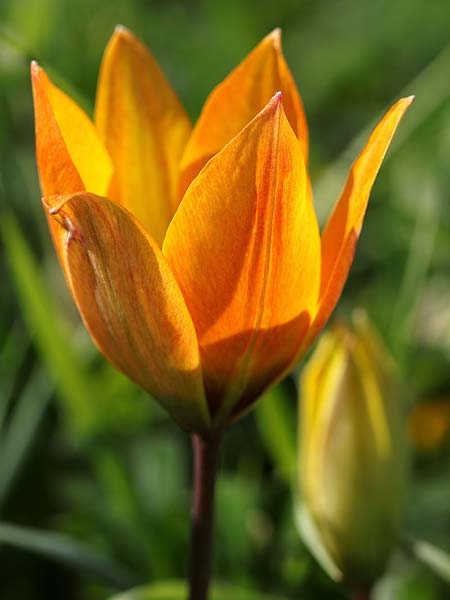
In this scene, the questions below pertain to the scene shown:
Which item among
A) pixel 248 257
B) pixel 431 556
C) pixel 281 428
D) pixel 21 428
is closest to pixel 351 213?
pixel 248 257

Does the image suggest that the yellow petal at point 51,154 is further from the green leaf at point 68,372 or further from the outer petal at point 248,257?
the green leaf at point 68,372

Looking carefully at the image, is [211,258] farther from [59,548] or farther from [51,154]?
[59,548]

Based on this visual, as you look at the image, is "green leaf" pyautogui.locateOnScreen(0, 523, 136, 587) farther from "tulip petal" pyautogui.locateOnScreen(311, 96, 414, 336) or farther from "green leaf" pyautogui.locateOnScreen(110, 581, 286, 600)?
"tulip petal" pyautogui.locateOnScreen(311, 96, 414, 336)

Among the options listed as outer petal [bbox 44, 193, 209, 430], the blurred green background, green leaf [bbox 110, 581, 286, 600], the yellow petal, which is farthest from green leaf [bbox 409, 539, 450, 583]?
the yellow petal

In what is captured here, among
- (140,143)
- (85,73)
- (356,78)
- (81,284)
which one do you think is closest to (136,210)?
(140,143)

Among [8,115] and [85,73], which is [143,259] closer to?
[8,115]

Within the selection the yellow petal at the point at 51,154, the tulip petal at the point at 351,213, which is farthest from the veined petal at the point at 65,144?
the tulip petal at the point at 351,213
